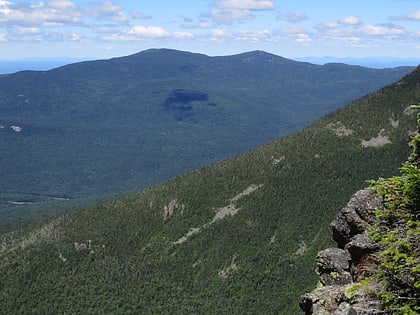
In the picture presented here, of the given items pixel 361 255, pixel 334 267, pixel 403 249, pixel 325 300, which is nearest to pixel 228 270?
pixel 334 267

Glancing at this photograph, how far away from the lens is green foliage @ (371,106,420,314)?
2414 cm

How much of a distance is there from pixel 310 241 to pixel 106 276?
80.1 metres

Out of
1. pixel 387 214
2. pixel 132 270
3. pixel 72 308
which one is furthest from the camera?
pixel 132 270

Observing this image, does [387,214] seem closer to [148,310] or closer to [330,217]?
[148,310]

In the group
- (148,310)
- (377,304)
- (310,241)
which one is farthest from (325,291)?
(310,241)

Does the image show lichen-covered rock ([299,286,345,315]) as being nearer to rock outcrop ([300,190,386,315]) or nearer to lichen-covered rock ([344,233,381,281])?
rock outcrop ([300,190,386,315])

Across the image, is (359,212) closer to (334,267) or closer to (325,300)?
(334,267)

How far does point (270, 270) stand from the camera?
184500mm

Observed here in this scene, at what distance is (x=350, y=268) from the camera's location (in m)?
39.2

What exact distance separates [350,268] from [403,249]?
1468cm

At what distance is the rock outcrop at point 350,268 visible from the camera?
88.8 feet

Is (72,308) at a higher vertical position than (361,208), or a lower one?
lower

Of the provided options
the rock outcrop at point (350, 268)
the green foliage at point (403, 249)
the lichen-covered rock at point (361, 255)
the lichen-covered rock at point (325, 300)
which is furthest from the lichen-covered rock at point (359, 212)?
the green foliage at point (403, 249)

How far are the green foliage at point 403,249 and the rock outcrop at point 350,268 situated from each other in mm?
1169
